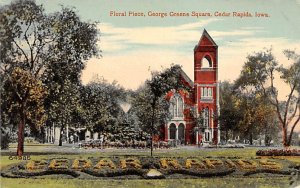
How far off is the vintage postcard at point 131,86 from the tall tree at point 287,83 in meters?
0.03

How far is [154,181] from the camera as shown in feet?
10.2

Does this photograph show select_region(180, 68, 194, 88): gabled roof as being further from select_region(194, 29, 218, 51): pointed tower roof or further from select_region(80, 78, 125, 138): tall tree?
select_region(80, 78, 125, 138): tall tree

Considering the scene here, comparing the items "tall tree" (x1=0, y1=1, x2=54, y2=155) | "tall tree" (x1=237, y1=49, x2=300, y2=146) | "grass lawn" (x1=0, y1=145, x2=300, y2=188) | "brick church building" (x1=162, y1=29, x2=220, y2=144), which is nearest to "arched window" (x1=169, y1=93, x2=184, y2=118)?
"brick church building" (x1=162, y1=29, x2=220, y2=144)

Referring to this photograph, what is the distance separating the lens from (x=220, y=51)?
10.3 feet

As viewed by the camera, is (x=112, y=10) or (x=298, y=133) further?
(x=298, y=133)

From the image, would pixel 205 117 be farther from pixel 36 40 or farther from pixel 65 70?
pixel 36 40

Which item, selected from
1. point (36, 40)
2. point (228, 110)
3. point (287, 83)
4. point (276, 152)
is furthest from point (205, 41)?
point (36, 40)

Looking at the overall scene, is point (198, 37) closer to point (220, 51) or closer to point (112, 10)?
point (220, 51)

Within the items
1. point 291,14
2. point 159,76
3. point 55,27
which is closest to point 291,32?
point 291,14

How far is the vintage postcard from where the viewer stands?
308 centimetres

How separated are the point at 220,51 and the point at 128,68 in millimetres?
398

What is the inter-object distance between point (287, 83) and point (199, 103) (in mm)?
401

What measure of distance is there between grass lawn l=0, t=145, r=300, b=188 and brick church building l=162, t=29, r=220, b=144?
0.19ft

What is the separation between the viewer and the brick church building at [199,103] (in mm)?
3121
